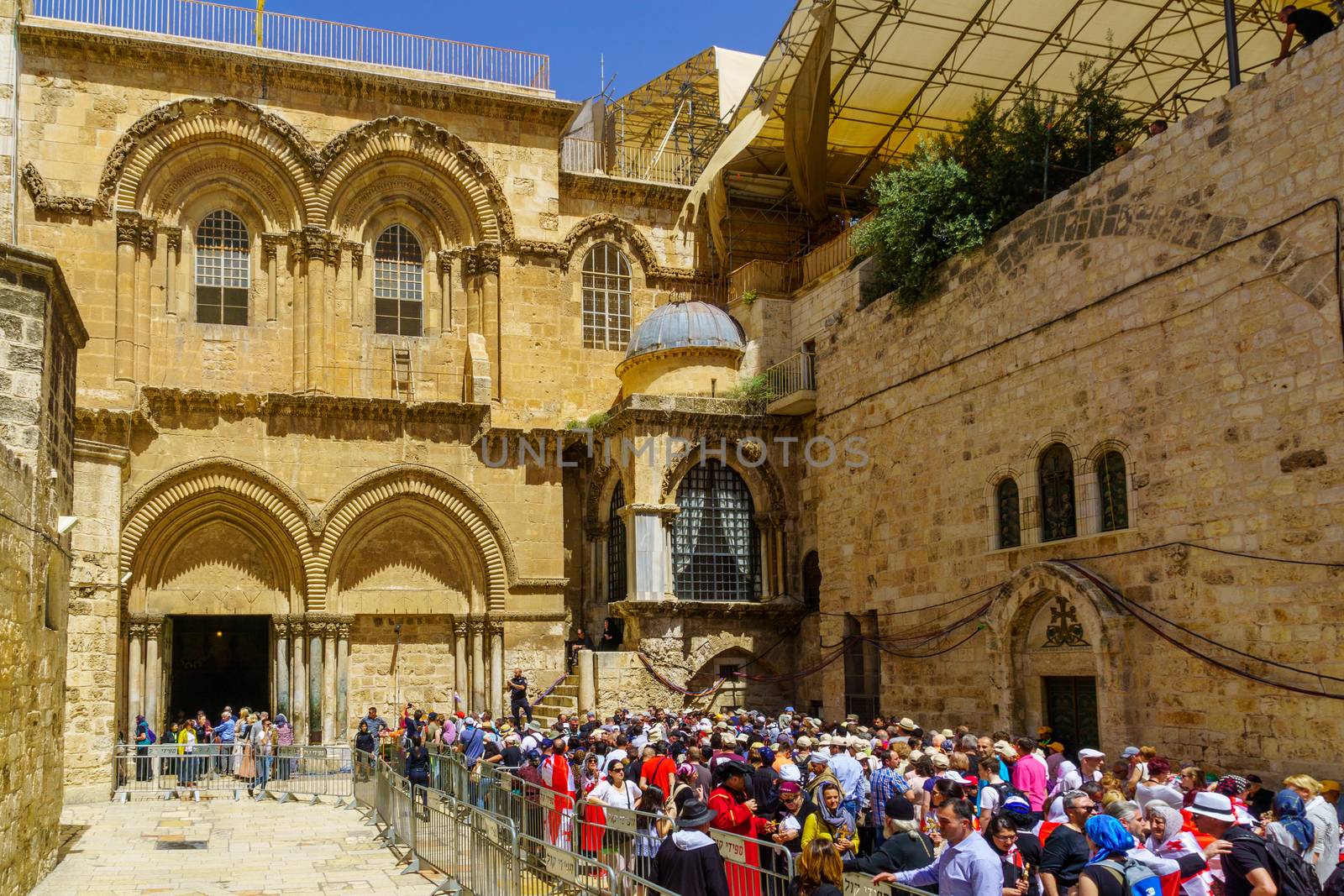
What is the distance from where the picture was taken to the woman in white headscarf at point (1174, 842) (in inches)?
286

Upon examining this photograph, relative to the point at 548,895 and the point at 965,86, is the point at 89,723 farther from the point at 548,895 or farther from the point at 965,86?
the point at 965,86

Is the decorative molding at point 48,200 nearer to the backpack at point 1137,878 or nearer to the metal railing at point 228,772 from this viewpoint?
the metal railing at point 228,772

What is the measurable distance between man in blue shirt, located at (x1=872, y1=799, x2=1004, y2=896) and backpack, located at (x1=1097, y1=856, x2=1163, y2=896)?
1.77 feet

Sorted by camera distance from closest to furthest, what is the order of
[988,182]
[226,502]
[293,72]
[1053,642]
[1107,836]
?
1. [1107,836]
2. [1053,642]
3. [988,182]
4. [226,502]
5. [293,72]

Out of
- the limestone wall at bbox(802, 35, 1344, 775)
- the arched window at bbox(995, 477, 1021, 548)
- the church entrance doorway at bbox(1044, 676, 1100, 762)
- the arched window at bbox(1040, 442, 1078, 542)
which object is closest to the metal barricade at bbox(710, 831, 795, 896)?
the limestone wall at bbox(802, 35, 1344, 775)

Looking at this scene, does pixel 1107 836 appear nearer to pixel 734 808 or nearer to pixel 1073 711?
pixel 734 808

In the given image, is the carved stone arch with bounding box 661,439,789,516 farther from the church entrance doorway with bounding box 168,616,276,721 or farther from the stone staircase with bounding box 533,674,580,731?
the church entrance doorway with bounding box 168,616,276,721

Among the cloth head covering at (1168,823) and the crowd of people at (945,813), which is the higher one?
the cloth head covering at (1168,823)

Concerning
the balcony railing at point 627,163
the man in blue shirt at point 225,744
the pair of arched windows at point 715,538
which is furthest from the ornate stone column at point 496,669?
the balcony railing at point 627,163

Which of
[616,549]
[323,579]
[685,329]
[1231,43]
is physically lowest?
[323,579]

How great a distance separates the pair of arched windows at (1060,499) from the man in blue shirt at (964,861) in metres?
8.99

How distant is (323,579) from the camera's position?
76.5 ft

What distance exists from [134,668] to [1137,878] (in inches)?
768

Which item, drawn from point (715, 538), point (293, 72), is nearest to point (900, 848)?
point (715, 538)
